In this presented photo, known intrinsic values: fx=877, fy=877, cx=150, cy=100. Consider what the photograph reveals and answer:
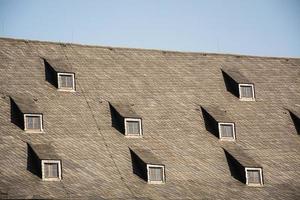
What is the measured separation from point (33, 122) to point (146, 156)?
8.26 m

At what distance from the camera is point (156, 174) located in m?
61.2

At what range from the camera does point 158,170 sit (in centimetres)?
6131

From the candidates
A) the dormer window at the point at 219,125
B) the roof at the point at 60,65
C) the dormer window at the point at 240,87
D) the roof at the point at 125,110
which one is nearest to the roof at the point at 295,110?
the dormer window at the point at 240,87

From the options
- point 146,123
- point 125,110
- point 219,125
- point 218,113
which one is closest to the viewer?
point 125,110

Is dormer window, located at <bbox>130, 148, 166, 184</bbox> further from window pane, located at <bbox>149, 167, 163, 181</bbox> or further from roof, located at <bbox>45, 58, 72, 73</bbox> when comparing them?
roof, located at <bbox>45, 58, 72, 73</bbox>

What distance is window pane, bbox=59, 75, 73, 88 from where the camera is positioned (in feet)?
214

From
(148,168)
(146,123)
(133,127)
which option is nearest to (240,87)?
(146,123)

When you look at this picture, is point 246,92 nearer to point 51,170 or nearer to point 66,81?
point 66,81

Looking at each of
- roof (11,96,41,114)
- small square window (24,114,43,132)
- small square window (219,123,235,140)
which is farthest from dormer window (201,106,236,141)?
roof (11,96,41,114)

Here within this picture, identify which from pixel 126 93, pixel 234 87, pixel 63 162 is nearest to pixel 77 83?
pixel 126 93

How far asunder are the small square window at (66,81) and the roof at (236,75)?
13894 mm

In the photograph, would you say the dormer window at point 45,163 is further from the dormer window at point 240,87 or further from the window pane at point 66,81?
the dormer window at point 240,87

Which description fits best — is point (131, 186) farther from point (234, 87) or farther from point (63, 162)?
point (234, 87)

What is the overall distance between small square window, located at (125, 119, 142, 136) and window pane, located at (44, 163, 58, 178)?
7373 millimetres
